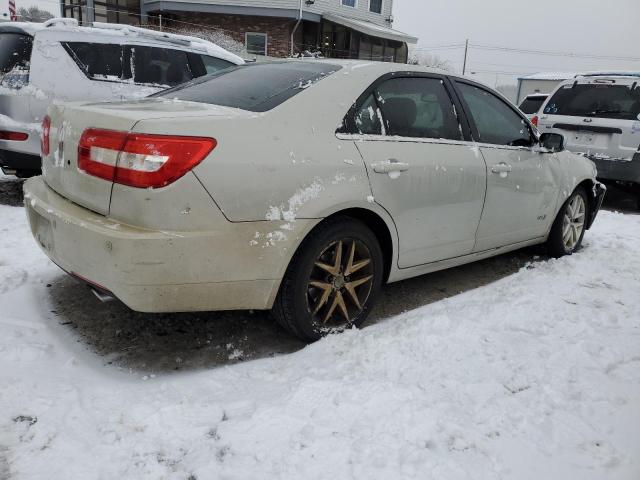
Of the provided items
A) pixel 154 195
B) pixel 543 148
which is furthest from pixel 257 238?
pixel 543 148

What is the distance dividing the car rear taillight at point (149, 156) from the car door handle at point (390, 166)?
0.96 m

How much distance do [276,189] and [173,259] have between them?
1.86 feet

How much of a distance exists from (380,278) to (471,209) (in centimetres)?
89

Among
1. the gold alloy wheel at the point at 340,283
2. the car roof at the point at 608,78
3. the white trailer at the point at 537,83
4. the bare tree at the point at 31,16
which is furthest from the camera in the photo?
the white trailer at the point at 537,83

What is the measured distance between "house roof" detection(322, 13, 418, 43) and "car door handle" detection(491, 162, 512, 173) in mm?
20911

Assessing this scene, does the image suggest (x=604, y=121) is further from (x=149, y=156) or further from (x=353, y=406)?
(x=149, y=156)

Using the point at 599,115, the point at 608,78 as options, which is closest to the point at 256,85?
the point at 599,115

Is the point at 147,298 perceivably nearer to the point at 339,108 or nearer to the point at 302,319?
the point at 302,319

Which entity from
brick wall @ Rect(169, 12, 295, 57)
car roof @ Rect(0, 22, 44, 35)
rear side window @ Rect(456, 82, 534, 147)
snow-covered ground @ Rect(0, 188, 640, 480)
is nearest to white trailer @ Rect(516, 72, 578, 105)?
brick wall @ Rect(169, 12, 295, 57)

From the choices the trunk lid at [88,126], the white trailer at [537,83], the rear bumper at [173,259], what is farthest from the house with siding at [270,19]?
the rear bumper at [173,259]

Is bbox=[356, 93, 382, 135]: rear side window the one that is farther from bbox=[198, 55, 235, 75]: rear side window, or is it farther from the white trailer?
the white trailer

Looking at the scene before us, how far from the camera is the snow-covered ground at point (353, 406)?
6.39ft

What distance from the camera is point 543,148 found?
4266 mm

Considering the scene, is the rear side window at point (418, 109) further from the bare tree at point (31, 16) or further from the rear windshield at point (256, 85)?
the bare tree at point (31, 16)
